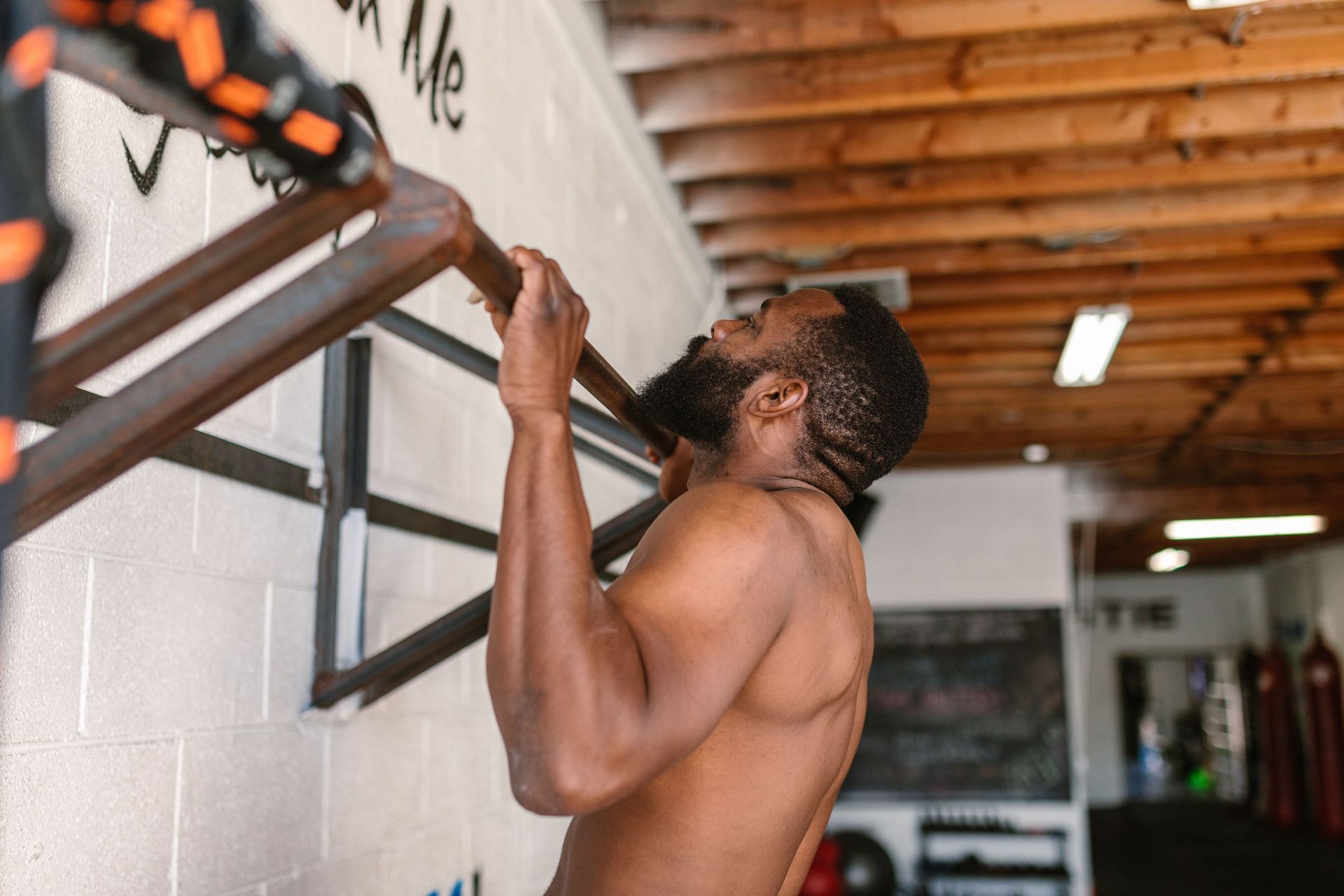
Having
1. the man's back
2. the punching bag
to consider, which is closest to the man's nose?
the man's back

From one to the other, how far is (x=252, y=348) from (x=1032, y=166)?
3325 millimetres

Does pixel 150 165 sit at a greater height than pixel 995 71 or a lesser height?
lesser

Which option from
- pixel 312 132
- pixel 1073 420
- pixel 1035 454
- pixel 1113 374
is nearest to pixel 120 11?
pixel 312 132

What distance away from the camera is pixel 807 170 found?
3449 millimetres

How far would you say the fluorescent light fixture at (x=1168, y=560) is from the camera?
12109mm

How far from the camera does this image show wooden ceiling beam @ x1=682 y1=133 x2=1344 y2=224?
11.1ft

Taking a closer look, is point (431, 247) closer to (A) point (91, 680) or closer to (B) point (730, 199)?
(A) point (91, 680)

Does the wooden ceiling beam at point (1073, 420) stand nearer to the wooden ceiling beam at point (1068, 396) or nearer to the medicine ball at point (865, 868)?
the wooden ceiling beam at point (1068, 396)

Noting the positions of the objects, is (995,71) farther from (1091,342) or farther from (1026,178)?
(1091,342)

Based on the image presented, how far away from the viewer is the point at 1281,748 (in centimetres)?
1219

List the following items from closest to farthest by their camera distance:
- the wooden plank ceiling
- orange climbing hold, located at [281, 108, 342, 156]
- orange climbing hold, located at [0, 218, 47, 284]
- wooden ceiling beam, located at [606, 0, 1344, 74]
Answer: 1. orange climbing hold, located at [0, 218, 47, 284]
2. orange climbing hold, located at [281, 108, 342, 156]
3. wooden ceiling beam, located at [606, 0, 1344, 74]
4. the wooden plank ceiling

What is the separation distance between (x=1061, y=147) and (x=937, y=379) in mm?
2313

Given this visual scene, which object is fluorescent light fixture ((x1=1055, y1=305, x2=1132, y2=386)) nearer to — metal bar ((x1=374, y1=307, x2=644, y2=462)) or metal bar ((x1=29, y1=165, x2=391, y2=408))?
metal bar ((x1=374, y1=307, x2=644, y2=462))

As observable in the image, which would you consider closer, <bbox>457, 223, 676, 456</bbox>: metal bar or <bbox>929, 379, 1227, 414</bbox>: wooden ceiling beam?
<bbox>457, 223, 676, 456</bbox>: metal bar
